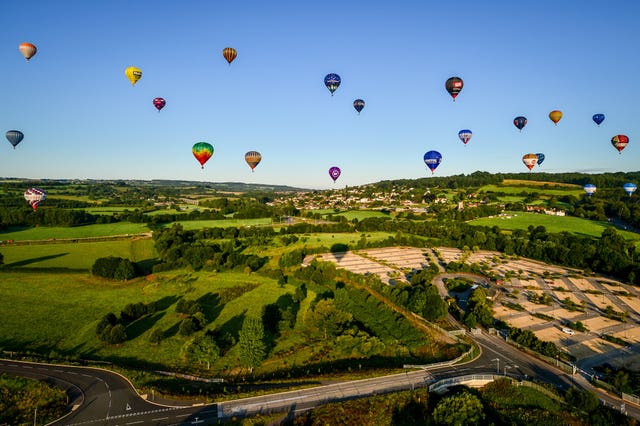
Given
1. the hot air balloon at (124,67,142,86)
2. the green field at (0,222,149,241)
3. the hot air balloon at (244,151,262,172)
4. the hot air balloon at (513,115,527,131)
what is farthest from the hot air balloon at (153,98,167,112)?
the hot air balloon at (513,115,527,131)

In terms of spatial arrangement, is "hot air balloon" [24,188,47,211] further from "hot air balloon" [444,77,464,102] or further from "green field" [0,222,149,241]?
"hot air balloon" [444,77,464,102]

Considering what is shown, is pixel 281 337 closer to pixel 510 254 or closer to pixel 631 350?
pixel 631 350

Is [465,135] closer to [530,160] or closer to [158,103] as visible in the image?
[530,160]

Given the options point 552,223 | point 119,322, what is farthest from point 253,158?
point 552,223

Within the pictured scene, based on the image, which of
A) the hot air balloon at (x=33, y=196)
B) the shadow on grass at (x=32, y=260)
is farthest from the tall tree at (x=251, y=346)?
the hot air balloon at (x=33, y=196)

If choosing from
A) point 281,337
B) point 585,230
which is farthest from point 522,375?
point 585,230
